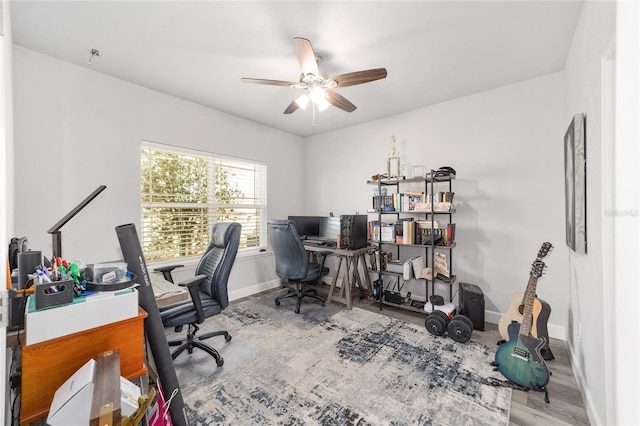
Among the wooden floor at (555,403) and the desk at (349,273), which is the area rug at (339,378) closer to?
the wooden floor at (555,403)

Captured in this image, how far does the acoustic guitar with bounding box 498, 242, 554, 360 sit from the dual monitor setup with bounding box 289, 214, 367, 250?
1704 millimetres

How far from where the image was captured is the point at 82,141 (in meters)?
2.34

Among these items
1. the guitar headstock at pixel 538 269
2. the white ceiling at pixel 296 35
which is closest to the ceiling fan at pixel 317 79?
the white ceiling at pixel 296 35

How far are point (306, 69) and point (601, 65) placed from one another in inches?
67.1

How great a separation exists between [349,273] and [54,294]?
10.3ft

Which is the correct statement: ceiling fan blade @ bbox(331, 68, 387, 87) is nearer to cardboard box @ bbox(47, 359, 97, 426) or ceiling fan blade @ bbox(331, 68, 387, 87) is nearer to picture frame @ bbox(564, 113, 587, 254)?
picture frame @ bbox(564, 113, 587, 254)

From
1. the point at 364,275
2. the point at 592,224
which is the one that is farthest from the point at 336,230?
the point at 592,224

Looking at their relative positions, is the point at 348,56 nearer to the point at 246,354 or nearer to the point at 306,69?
the point at 306,69

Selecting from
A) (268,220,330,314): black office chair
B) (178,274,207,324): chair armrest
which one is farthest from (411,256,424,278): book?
(178,274,207,324): chair armrest

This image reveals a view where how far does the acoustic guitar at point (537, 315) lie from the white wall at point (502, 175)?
1.91ft

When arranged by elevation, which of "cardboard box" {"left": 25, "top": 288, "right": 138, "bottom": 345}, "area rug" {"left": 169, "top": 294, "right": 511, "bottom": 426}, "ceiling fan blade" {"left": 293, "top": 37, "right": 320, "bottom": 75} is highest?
"ceiling fan blade" {"left": 293, "top": 37, "right": 320, "bottom": 75}

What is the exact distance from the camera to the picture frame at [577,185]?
5.28 feet

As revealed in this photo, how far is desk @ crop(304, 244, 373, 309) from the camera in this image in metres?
3.22

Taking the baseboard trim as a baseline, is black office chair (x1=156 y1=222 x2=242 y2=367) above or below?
above
